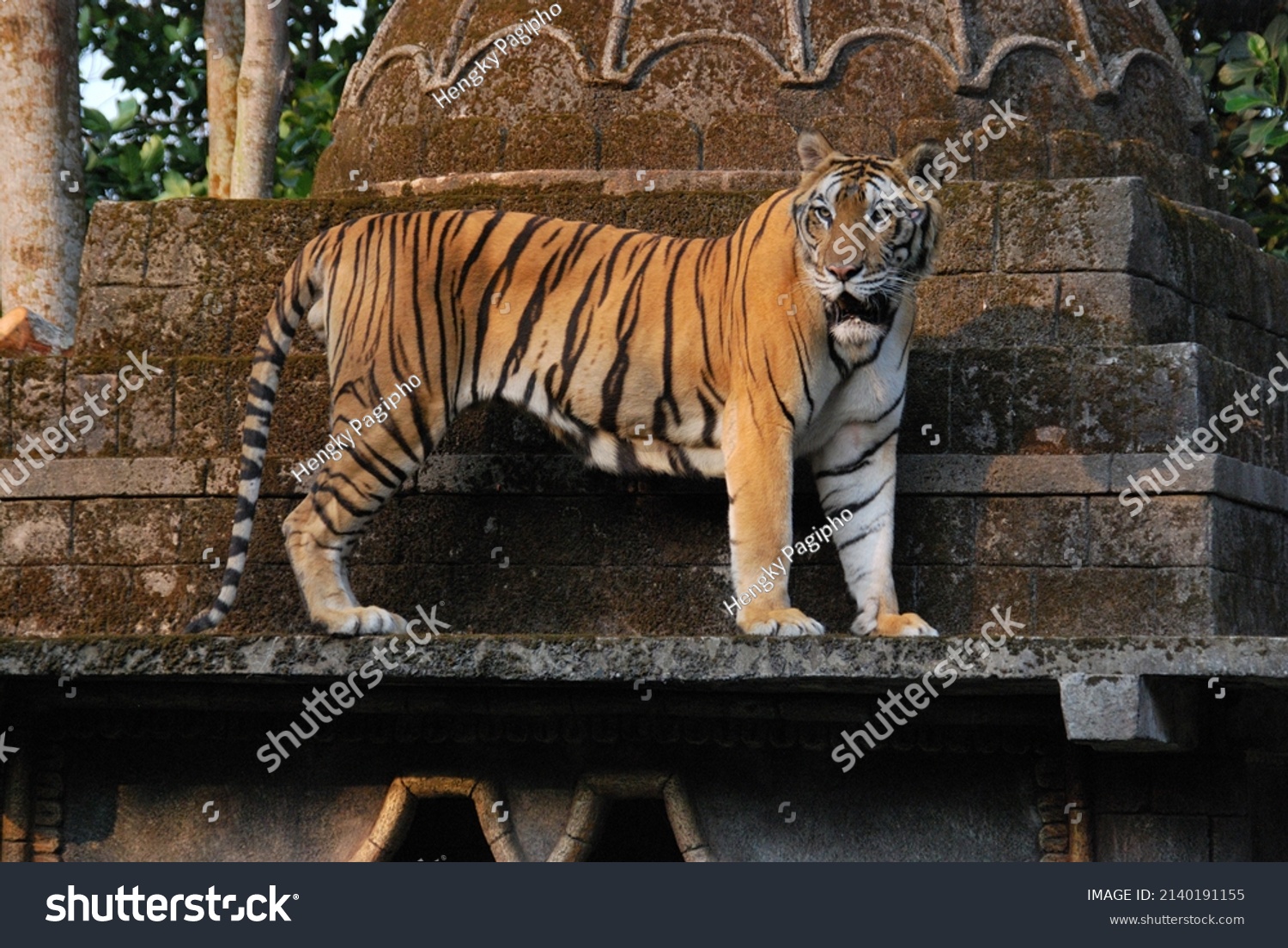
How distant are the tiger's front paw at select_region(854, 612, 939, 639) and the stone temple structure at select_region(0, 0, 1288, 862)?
0.85 ft

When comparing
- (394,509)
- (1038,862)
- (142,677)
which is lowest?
(1038,862)

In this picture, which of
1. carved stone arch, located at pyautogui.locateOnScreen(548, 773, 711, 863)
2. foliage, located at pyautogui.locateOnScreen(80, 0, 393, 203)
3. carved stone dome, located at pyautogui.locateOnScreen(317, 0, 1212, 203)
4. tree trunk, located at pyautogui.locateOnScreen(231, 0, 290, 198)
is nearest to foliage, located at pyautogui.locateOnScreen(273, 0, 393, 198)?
foliage, located at pyautogui.locateOnScreen(80, 0, 393, 203)

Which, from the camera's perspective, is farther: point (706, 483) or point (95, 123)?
point (95, 123)

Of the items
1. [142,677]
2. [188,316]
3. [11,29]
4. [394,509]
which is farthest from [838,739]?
[11,29]

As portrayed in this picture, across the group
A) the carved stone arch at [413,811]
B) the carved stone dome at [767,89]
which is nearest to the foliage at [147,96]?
the carved stone dome at [767,89]

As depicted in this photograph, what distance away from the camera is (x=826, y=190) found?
8.30 m

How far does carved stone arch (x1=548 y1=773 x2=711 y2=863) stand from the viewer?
877 centimetres

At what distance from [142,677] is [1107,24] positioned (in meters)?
6.76

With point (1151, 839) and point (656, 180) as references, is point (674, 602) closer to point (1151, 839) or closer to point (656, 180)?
point (1151, 839)

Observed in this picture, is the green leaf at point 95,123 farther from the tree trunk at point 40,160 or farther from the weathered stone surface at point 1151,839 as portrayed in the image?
the weathered stone surface at point 1151,839

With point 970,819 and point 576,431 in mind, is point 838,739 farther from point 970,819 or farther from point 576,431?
point 576,431

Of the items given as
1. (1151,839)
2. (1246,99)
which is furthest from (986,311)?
(1246,99)

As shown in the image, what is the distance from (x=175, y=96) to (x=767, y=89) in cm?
1014

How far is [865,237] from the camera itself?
813 centimetres
